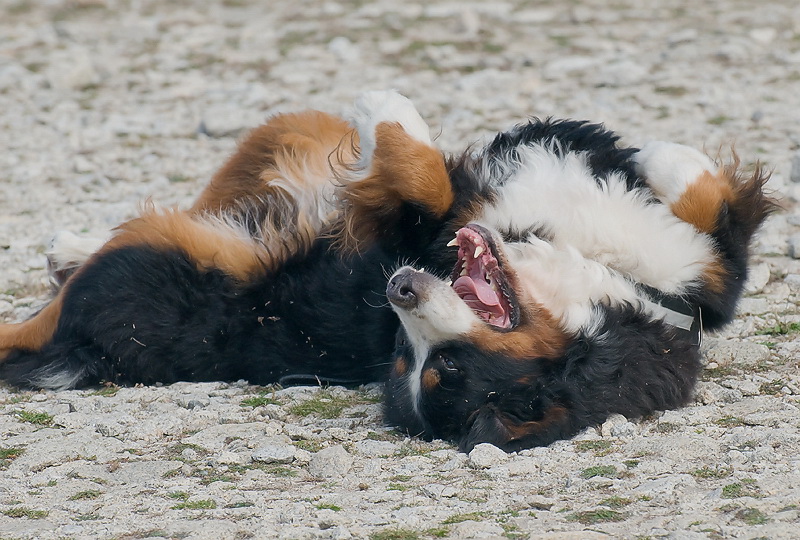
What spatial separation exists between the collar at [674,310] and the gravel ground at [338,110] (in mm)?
261

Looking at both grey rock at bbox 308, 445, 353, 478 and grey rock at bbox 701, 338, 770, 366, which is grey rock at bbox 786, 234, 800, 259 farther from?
grey rock at bbox 308, 445, 353, 478

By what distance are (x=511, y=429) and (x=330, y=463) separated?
2.41 feet

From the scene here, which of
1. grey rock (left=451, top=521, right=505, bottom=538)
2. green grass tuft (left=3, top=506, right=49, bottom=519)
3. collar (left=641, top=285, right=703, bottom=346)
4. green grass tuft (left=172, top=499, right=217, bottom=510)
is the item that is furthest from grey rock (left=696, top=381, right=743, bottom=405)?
green grass tuft (left=3, top=506, right=49, bottom=519)

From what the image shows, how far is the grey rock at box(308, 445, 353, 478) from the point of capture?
14.7 feet

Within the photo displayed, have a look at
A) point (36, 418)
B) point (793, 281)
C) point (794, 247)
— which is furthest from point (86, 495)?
point (794, 247)

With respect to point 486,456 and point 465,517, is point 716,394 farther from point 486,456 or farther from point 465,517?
point 465,517

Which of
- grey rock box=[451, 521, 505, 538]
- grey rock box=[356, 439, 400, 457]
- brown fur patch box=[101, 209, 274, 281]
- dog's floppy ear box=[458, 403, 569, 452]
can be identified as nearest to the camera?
grey rock box=[451, 521, 505, 538]

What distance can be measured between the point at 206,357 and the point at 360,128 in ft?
4.50

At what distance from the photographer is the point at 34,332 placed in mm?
5980

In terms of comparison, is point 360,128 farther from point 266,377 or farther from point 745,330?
point 745,330

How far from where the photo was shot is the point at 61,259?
22.0ft

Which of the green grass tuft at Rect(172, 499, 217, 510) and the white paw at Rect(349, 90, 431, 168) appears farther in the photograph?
the white paw at Rect(349, 90, 431, 168)

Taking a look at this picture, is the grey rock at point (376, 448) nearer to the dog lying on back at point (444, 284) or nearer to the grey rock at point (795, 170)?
the dog lying on back at point (444, 284)

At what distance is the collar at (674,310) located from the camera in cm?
515
